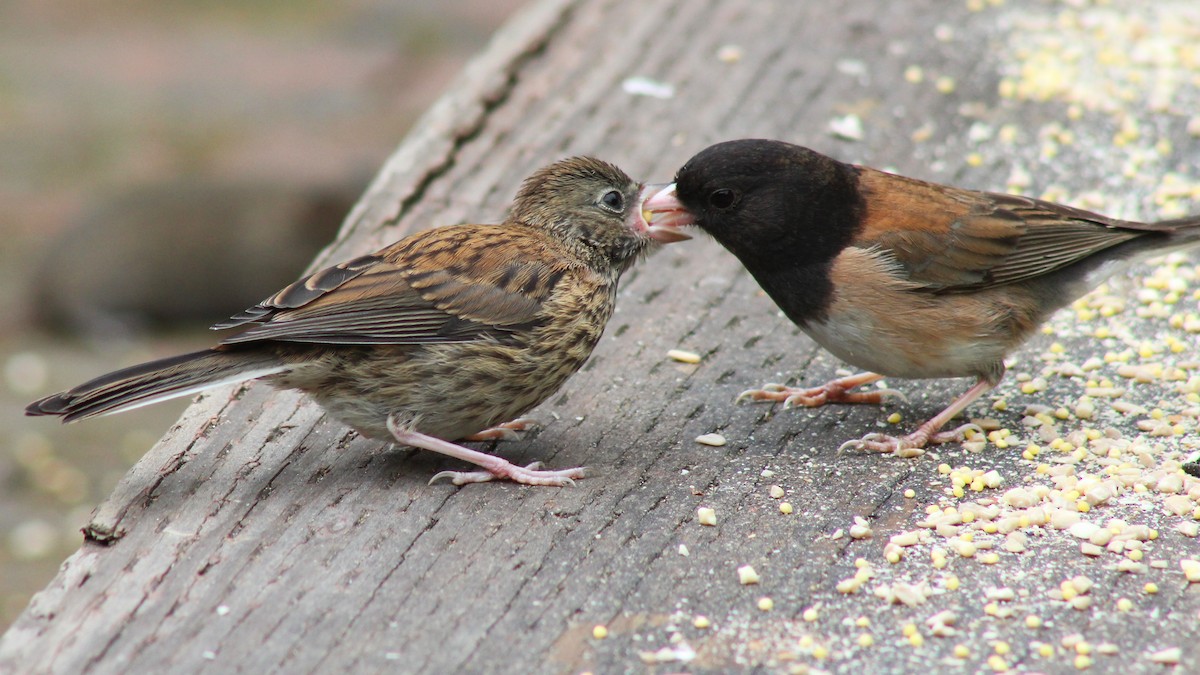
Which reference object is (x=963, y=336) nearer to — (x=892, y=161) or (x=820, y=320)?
(x=820, y=320)

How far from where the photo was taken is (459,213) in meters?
4.75

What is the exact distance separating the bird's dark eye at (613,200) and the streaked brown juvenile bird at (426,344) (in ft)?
0.60

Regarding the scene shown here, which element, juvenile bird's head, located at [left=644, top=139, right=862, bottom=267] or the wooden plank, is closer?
the wooden plank

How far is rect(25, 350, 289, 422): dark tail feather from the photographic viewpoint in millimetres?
3174

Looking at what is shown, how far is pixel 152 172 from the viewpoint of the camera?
998 centimetres

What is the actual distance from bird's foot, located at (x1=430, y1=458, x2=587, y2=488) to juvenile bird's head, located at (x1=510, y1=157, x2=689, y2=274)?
926 millimetres

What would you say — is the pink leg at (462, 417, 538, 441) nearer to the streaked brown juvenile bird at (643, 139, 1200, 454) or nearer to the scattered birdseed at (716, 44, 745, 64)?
the streaked brown juvenile bird at (643, 139, 1200, 454)

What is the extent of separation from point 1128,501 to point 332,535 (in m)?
1.78

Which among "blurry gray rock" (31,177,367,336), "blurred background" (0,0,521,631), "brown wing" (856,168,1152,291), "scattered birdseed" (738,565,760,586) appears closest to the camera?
"scattered birdseed" (738,565,760,586)

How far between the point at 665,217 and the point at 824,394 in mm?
745

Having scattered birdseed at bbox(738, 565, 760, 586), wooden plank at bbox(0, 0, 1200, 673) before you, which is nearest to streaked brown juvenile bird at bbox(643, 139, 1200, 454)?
wooden plank at bbox(0, 0, 1200, 673)

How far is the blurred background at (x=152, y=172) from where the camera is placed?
6.97 metres

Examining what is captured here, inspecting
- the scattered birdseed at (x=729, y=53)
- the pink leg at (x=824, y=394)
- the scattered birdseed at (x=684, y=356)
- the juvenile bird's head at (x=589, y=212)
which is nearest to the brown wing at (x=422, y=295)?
the juvenile bird's head at (x=589, y=212)

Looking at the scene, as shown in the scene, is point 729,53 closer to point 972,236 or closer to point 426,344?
point 972,236
